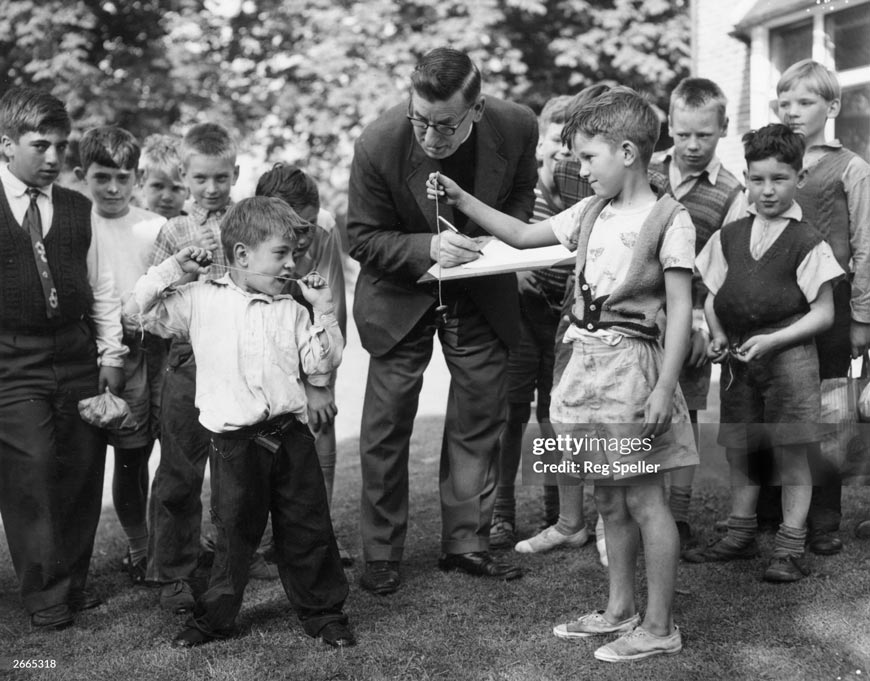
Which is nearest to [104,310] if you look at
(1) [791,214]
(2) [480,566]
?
(2) [480,566]

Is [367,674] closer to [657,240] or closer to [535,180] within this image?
[657,240]

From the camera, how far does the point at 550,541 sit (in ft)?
16.2

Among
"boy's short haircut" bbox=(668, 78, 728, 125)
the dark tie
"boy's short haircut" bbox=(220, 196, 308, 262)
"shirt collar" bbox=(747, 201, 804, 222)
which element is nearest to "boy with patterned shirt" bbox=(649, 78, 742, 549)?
"boy's short haircut" bbox=(668, 78, 728, 125)

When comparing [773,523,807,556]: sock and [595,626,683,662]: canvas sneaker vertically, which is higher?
[773,523,807,556]: sock

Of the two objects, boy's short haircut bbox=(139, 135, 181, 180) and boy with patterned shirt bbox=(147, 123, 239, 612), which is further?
boy's short haircut bbox=(139, 135, 181, 180)

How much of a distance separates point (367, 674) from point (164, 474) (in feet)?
4.65

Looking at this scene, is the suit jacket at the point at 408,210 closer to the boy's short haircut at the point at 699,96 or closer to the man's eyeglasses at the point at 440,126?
the man's eyeglasses at the point at 440,126

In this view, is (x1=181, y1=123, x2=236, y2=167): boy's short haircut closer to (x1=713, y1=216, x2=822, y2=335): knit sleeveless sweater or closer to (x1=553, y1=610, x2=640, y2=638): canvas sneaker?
(x1=713, y1=216, x2=822, y2=335): knit sleeveless sweater

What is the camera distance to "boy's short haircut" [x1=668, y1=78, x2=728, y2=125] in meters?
4.66

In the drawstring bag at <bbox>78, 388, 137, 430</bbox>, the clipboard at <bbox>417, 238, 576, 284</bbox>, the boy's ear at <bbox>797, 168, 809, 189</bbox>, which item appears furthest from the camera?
the boy's ear at <bbox>797, 168, 809, 189</bbox>

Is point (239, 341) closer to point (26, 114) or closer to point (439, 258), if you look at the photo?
point (439, 258)

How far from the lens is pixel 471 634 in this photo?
3809mm

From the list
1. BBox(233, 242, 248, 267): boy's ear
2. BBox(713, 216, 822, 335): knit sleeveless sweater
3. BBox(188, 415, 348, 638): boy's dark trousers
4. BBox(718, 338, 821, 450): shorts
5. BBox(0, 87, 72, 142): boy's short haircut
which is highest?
BBox(0, 87, 72, 142): boy's short haircut

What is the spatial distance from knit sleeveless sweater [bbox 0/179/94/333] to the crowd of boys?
1 cm
